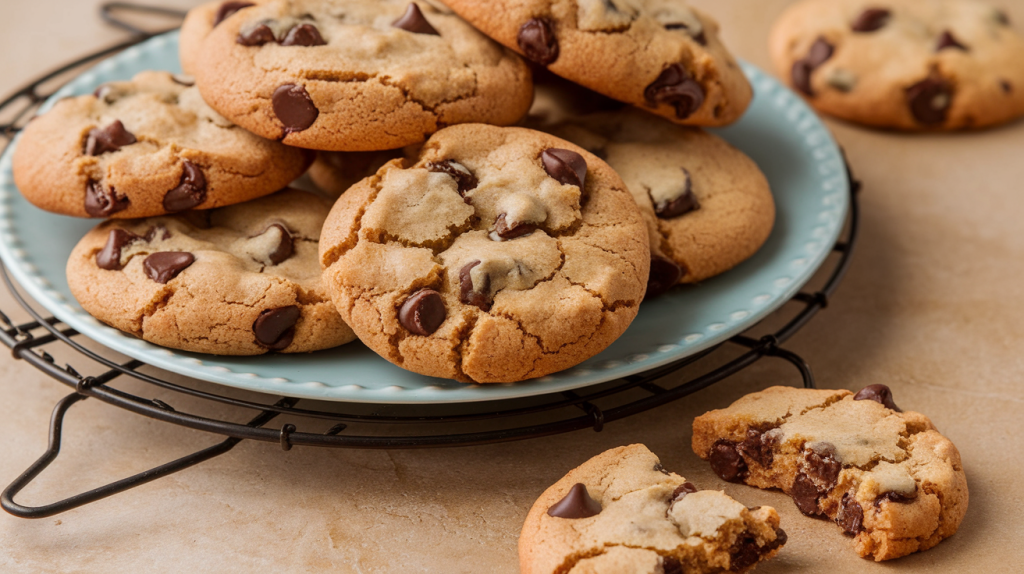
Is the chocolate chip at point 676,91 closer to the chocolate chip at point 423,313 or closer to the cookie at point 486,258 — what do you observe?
the cookie at point 486,258

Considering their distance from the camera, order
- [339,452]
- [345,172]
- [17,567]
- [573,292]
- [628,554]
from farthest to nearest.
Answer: [345,172] < [339,452] < [573,292] < [17,567] < [628,554]

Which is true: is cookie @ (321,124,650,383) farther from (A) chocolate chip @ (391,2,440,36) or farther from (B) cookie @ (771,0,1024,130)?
(B) cookie @ (771,0,1024,130)

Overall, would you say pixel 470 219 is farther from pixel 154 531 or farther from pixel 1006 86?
pixel 1006 86

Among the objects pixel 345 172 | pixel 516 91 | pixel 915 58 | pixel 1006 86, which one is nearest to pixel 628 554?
pixel 516 91

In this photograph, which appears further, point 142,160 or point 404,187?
point 142,160

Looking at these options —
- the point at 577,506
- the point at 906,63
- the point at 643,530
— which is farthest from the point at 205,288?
the point at 906,63

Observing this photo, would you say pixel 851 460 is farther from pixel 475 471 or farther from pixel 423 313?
pixel 423 313

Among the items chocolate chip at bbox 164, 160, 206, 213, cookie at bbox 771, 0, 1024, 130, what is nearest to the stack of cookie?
chocolate chip at bbox 164, 160, 206, 213
